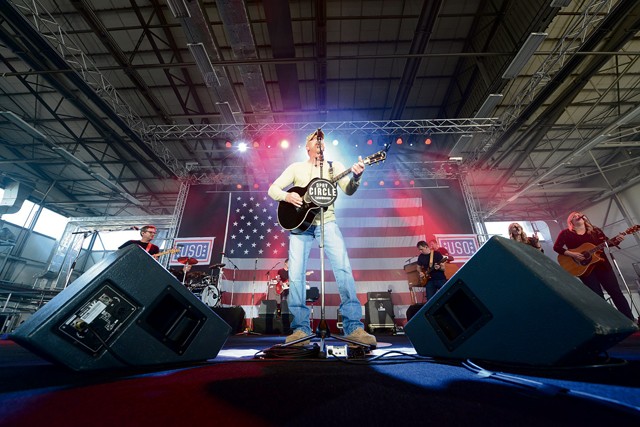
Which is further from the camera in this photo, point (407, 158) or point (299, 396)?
point (407, 158)

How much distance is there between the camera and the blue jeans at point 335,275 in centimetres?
227

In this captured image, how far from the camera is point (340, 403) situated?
0.81 m

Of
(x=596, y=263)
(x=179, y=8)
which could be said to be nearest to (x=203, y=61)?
(x=179, y=8)

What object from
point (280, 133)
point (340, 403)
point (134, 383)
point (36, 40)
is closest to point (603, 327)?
point (340, 403)

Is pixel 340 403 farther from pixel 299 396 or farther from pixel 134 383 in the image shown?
pixel 134 383

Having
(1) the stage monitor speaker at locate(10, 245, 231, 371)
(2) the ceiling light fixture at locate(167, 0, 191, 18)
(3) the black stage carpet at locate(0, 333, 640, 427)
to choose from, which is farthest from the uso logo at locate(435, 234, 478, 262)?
(2) the ceiling light fixture at locate(167, 0, 191, 18)

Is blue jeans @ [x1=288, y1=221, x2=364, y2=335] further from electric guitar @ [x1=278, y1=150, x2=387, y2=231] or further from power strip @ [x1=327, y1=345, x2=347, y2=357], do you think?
power strip @ [x1=327, y1=345, x2=347, y2=357]

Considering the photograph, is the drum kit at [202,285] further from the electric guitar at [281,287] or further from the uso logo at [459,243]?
the uso logo at [459,243]

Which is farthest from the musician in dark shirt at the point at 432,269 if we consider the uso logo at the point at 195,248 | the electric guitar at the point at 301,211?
the uso logo at the point at 195,248

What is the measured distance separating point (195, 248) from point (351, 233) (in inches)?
199

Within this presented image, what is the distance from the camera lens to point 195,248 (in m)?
8.27

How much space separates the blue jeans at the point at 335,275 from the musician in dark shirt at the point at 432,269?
3.97m

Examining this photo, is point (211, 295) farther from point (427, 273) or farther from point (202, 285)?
point (427, 273)

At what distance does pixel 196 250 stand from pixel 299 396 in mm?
8359
